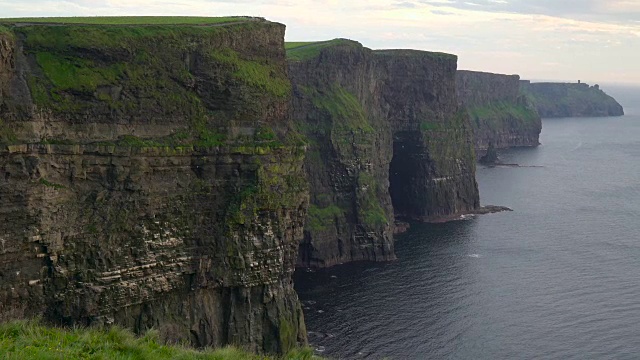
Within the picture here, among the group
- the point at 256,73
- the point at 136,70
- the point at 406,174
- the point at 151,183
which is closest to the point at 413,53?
the point at 406,174

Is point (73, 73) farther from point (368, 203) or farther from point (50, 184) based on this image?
point (368, 203)

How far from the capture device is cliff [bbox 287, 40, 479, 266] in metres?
120

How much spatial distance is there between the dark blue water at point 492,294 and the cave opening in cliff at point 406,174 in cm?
913

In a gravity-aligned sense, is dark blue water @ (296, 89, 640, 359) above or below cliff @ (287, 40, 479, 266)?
below

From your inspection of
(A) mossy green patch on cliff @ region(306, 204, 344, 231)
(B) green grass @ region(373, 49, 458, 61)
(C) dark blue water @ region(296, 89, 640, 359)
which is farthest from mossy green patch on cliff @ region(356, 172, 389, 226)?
(B) green grass @ region(373, 49, 458, 61)

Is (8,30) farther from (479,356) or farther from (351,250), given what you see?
(351,250)

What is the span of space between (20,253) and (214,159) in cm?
1992

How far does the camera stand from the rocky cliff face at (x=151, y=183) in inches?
2351

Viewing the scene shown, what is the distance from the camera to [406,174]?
154625 millimetres

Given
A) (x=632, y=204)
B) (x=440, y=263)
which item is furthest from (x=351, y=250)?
(x=632, y=204)

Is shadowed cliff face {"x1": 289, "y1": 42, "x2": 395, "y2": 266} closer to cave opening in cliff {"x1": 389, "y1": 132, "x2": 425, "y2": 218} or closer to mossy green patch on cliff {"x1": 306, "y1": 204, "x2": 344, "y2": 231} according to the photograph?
mossy green patch on cliff {"x1": 306, "y1": 204, "x2": 344, "y2": 231}

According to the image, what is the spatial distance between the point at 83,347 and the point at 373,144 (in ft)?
326

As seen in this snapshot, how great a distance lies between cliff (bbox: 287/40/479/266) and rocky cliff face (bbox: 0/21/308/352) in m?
41.5

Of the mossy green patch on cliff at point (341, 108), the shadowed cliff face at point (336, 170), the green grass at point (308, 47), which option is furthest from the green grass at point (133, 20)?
the mossy green patch on cliff at point (341, 108)
